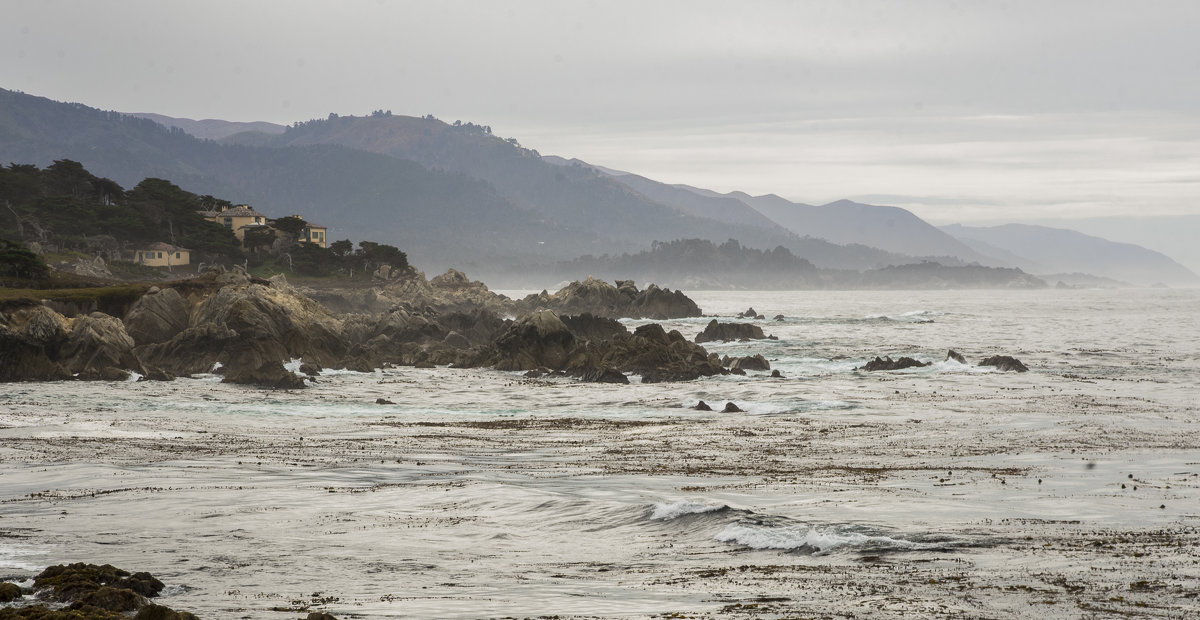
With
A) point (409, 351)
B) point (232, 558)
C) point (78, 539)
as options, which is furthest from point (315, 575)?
point (409, 351)

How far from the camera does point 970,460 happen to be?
971 inches

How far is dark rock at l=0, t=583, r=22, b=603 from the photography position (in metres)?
12.3

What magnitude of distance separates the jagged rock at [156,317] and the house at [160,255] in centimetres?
5172

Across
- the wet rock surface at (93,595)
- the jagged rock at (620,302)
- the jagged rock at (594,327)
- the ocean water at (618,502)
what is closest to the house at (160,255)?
the jagged rock at (620,302)

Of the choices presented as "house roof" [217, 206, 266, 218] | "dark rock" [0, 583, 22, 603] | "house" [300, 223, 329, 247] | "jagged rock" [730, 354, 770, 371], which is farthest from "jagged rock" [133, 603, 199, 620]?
"house" [300, 223, 329, 247]

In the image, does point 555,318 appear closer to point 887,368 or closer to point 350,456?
Answer: point 887,368

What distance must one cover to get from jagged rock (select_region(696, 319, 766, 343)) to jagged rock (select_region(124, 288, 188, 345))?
40.7 meters

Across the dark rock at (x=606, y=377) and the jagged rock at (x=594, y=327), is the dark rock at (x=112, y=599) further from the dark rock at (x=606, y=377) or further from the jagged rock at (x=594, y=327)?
the jagged rock at (x=594, y=327)

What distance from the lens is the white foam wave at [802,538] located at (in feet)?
51.3

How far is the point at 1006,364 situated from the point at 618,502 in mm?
38432

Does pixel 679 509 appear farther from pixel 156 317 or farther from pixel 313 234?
pixel 313 234

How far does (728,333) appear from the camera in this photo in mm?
80250

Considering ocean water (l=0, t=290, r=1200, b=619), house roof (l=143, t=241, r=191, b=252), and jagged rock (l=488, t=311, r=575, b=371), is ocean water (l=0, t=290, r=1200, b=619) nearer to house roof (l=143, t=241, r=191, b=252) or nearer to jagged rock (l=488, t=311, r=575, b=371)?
jagged rock (l=488, t=311, r=575, b=371)

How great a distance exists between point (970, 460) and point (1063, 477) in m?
3.05
